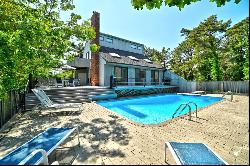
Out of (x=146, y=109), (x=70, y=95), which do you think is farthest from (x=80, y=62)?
(x=146, y=109)

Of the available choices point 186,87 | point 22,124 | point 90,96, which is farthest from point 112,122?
point 186,87

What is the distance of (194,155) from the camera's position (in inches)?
133

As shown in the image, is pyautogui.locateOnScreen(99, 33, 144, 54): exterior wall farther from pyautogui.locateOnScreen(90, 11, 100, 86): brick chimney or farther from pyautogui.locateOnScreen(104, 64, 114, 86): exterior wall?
pyautogui.locateOnScreen(104, 64, 114, 86): exterior wall

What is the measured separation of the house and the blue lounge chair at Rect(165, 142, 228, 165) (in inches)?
777

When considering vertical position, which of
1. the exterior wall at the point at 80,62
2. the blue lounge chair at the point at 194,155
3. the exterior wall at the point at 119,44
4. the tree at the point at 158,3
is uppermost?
the exterior wall at the point at 119,44

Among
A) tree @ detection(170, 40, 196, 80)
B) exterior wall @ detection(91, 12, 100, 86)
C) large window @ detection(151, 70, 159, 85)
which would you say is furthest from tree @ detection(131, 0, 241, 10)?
tree @ detection(170, 40, 196, 80)

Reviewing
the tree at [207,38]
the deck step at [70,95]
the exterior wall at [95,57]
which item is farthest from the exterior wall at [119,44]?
the tree at [207,38]

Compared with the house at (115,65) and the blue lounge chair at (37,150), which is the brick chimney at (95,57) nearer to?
the house at (115,65)

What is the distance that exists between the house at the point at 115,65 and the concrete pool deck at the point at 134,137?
1459cm

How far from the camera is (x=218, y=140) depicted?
20.1 ft

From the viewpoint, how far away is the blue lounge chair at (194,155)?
3019mm

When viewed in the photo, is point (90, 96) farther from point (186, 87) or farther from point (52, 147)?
point (186, 87)

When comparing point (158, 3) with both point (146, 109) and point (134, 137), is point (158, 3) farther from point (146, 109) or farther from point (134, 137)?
point (146, 109)

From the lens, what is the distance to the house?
79.4 feet
